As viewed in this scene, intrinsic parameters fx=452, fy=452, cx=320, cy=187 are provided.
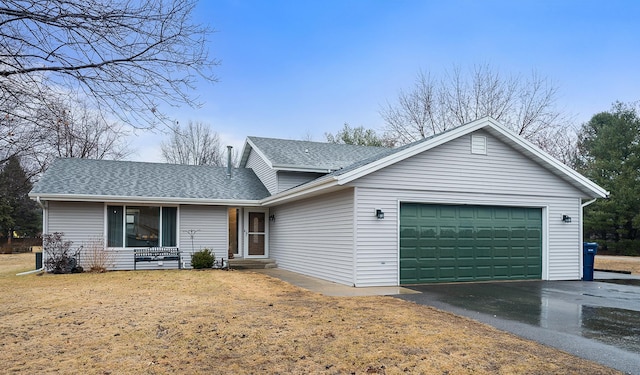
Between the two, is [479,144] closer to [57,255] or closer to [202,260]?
[202,260]

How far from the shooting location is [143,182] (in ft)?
54.0

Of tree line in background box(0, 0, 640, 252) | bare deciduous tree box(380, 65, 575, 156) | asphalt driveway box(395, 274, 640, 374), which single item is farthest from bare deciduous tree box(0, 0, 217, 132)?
bare deciduous tree box(380, 65, 575, 156)

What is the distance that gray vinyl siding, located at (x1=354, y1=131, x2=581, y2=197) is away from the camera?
11.3 metres

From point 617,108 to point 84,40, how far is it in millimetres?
32922

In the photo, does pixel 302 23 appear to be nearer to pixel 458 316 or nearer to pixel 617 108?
pixel 458 316

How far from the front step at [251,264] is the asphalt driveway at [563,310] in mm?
6647

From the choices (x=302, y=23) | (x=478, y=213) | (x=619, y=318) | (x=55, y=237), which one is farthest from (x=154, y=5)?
(x=55, y=237)

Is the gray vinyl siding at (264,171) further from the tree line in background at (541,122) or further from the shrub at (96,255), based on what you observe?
the tree line in background at (541,122)

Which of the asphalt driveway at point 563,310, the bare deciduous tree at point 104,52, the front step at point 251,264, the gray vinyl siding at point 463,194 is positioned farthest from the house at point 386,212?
the bare deciduous tree at point 104,52

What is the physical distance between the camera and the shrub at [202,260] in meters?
15.2

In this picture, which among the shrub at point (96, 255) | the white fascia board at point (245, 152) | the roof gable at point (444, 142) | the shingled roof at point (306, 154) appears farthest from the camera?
the white fascia board at point (245, 152)

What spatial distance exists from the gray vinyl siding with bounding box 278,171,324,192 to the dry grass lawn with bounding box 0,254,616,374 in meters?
7.28

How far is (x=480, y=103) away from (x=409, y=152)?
812 inches

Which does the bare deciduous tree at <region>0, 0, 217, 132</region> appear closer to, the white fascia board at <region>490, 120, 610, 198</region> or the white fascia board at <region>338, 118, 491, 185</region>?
the white fascia board at <region>338, 118, 491, 185</region>
